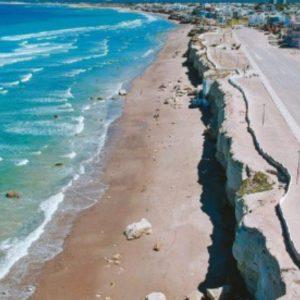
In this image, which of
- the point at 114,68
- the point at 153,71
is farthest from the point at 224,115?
the point at 114,68

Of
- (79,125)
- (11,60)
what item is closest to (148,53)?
(11,60)

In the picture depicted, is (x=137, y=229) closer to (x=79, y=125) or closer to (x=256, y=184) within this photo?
(x=256, y=184)

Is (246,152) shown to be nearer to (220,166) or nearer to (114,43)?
(220,166)

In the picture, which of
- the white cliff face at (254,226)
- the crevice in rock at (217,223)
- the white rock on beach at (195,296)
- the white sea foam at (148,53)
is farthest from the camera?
the white sea foam at (148,53)

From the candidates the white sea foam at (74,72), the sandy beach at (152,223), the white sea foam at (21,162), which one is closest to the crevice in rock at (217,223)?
the sandy beach at (152,223)

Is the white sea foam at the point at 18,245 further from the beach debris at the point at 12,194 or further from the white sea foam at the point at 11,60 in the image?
the white sea foam at the point at 11,60

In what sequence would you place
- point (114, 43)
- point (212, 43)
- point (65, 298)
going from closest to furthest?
point (65, 298), point (212, 43), point (114, 43)
